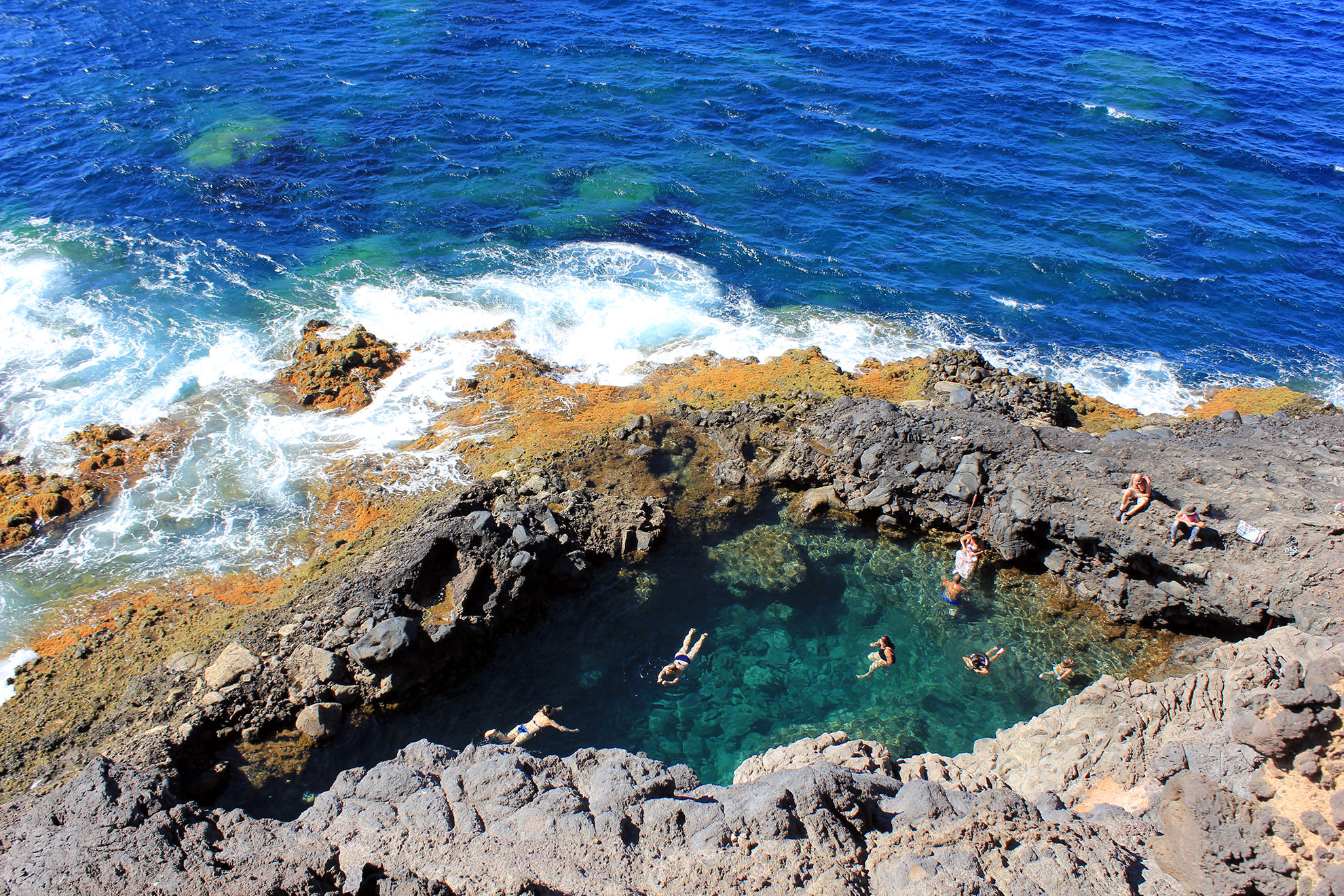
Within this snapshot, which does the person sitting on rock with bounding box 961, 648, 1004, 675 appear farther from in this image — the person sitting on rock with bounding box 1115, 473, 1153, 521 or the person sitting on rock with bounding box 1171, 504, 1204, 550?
the person sitting on rock with bounding box 1171, 504, 1204, 550

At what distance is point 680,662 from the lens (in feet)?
60.2

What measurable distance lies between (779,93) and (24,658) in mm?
46330

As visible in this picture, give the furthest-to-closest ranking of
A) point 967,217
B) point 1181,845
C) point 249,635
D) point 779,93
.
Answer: point 779,93
point 967,217
point 249,635
point 1181,845

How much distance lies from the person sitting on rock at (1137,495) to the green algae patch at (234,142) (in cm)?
4385

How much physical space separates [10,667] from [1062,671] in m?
25.9

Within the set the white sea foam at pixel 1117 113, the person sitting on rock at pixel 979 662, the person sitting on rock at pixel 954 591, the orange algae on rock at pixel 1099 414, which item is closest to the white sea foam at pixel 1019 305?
the orange algae on rock at pixel 1099 414

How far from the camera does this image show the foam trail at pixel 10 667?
17.0 meters

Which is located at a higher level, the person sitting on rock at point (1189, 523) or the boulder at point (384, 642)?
the person sitting on rock at point (1189, 523)

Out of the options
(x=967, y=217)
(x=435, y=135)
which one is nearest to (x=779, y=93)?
(x=967, y=217)

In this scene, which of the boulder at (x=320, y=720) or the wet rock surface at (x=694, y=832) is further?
the boulder at (x=320, y=720)

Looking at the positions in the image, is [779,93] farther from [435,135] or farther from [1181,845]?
[1181,845]

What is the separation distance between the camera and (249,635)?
1752 centimetres

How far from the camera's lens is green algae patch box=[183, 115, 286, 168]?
39.3 metres

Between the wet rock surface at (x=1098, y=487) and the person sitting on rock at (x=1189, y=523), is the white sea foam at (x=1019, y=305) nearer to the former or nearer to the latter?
the wet rock surface at (x=1098, y=487)
